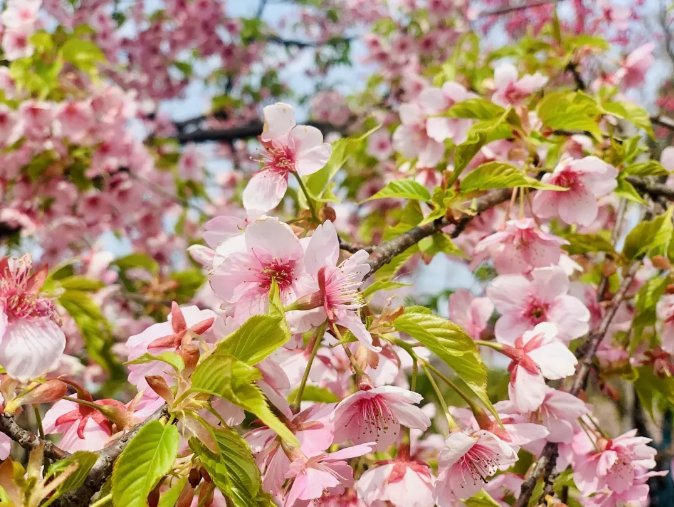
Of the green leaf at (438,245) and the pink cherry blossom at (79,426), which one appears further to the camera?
the green leaf at (438,245)

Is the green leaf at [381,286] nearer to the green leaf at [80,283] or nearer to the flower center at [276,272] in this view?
the flower center at [276,272]

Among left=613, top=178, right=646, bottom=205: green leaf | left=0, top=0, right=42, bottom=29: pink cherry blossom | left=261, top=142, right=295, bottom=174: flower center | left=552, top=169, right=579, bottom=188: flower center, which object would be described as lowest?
left=613, top=178, right=646, bottom=205: green leaf

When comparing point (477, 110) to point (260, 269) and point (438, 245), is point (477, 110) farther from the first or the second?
point (260, 269)

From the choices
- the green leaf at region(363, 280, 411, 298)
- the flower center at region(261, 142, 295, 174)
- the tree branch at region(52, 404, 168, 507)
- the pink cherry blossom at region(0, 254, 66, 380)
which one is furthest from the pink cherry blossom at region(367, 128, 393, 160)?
the tree branch at region(52, 404, 168, 507)

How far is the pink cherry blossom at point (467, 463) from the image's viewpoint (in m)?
0.80

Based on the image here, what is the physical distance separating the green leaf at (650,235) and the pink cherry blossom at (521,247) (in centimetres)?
24

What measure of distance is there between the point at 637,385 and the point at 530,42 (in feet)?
4.65

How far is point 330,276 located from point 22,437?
444 millimetres

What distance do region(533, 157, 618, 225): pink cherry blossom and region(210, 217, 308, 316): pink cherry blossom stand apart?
0.66 metres

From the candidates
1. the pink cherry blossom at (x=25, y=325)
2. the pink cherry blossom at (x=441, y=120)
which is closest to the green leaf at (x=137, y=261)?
the pink cherry blossom at (x=441, y=120)

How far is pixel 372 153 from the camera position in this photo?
11.3 ft

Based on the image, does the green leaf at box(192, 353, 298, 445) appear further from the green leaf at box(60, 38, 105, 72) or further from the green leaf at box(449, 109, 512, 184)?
the green leaf at box(60, 38, 105, 72)

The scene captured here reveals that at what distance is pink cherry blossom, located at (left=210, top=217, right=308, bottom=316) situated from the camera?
0.78 meters

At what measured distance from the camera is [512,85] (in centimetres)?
153
